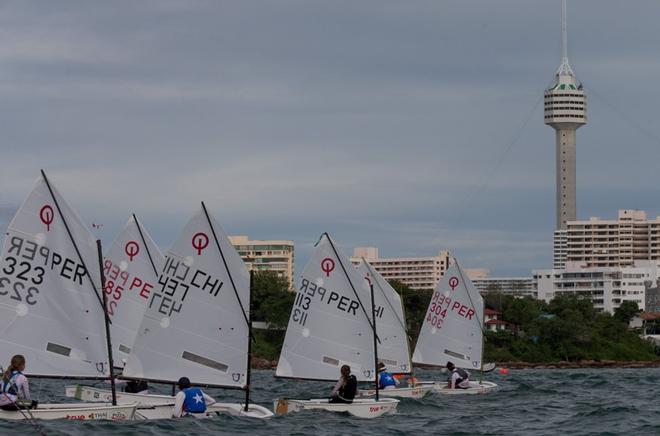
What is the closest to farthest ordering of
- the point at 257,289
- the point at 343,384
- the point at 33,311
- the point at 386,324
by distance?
the point at 33,311 < the point at 343,384 < the point at 386,324 < the point at 257,289

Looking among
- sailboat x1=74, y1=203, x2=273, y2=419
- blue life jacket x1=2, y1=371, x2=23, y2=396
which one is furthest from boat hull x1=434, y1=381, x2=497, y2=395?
blue life jacket x1=2, y1=371, x2=23, y2=396

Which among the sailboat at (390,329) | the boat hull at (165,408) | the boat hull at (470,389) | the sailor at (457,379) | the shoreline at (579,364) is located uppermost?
the shoreline at (579,364)

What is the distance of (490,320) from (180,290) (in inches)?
5374

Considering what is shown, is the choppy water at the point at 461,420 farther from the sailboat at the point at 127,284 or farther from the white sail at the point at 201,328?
the sailboat at the point at 127,284

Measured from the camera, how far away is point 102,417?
114ft

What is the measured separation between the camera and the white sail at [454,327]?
66812 mm

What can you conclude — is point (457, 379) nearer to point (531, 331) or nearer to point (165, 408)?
point (165, 408)

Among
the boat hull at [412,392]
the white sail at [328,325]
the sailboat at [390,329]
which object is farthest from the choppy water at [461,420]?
the sailboat at [390,329]

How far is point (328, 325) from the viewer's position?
4641 cm

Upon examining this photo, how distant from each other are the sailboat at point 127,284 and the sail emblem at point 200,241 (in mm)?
8817

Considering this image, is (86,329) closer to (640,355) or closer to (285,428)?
(285,428)

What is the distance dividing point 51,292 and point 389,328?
25.8m

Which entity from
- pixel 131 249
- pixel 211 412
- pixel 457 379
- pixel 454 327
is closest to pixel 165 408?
pixel 211 412

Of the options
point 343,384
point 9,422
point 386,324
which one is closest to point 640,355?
point 386,324
